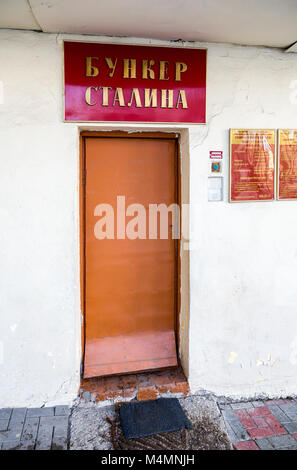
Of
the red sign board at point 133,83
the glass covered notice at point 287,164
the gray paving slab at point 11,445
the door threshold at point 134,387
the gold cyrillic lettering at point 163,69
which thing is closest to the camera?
the gray paving slab at point 11,445

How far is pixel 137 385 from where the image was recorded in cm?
341

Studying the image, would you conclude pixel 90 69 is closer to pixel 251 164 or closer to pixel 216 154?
pixel 216 154

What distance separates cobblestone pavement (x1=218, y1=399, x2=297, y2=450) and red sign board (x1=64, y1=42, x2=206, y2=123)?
2.75 m

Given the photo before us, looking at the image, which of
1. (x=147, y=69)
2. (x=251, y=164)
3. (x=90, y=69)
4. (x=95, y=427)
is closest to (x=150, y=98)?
(x=147, y=69)

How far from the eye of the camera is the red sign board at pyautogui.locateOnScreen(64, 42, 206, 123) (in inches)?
121

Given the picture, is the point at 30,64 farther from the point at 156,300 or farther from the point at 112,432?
the point at 112,432

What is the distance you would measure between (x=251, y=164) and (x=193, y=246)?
3.18 ft

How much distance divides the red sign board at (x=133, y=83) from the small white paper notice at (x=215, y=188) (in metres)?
0.56

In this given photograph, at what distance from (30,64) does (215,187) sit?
78.3 inches

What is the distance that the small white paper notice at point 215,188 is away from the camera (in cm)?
336

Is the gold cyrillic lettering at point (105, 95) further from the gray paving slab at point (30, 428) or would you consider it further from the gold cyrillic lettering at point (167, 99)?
the gray paving slab at point (30, 428)

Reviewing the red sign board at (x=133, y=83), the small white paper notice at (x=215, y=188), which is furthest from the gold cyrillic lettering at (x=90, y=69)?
the small white paper notice at (x=215, y=188)

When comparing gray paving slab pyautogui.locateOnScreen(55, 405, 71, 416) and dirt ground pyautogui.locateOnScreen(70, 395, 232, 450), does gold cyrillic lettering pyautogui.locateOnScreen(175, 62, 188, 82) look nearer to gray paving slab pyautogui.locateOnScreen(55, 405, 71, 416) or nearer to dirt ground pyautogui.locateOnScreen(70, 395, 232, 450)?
dirt ground pyautogui.locateOnScreen(70, 395, 232, 450)
